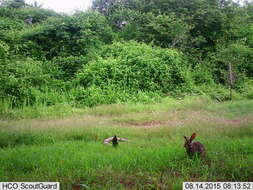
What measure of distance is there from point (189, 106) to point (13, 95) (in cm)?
631

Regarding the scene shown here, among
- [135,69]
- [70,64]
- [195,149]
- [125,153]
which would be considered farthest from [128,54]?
[195,149]

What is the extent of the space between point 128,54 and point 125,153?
8.85 m

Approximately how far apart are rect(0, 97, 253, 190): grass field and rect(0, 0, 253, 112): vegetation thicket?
3879mm

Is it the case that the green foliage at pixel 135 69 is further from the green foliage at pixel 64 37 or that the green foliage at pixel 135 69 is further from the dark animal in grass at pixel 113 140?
the dark animal in grass at pixel 113 140

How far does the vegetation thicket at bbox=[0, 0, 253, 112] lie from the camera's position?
34.4 feet

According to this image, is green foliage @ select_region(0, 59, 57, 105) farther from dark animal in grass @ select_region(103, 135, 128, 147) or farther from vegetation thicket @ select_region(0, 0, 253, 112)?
dark animal in grass @ select_region(103, 135, 128, 147)

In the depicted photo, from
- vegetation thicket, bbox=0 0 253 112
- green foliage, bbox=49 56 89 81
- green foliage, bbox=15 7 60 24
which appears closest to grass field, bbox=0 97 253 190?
vegetation thicket, bbox=0 0 253 112

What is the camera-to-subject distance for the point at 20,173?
3.68 meters

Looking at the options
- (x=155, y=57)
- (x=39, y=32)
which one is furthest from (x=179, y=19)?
(x=39, y=32)

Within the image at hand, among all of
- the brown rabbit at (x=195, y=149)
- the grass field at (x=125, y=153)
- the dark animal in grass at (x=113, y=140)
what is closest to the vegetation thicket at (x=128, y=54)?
the grass field at (x=125, y=153)

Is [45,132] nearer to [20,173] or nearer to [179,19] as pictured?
[20,173]

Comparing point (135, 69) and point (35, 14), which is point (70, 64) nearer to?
point (135, 69)

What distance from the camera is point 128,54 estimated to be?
41.6ft

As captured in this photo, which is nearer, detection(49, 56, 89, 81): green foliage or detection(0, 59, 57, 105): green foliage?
detection(0, 59, 57, 105): green foliage
